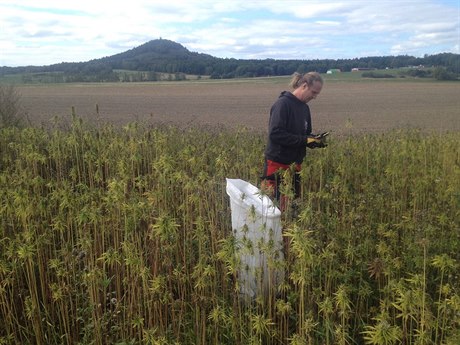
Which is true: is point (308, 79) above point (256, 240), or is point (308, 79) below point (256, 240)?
above

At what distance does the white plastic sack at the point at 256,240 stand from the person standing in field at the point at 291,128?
86cm

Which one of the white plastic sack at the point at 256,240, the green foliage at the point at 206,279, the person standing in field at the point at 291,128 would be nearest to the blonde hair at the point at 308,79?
the person standing in field at the point at 291,128

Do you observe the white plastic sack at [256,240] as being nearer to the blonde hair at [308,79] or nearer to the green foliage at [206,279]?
the green foliage at [206,279]

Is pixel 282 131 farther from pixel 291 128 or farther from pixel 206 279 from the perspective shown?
pixel 206 279

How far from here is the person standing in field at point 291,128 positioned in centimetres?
467

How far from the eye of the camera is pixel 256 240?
10.7ft

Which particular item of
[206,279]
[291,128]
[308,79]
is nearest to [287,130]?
[291,128]

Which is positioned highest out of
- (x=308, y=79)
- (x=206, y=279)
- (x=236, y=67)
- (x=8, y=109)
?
(x=236, y=67)

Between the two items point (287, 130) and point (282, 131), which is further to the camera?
point (287, 130)

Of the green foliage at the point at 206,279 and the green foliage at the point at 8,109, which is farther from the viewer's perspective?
the green foliage at the point at 8,109

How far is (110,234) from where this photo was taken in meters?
4.07

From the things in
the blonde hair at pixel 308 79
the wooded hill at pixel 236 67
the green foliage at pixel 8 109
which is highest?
the wooded hill at pixel 236 67

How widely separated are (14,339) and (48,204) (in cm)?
125

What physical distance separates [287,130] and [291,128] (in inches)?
2.5
